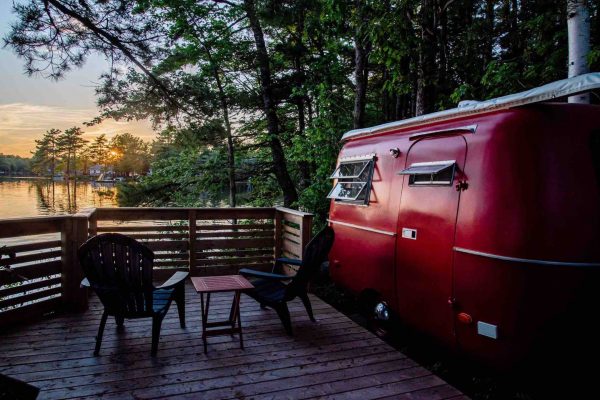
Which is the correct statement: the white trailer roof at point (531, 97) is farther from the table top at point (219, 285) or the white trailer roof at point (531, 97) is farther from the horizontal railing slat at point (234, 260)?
the horizontal railing slat at point (234, 260)

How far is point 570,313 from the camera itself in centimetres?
249

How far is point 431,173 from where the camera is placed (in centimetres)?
329

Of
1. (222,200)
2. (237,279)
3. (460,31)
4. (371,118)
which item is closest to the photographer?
(237,279)

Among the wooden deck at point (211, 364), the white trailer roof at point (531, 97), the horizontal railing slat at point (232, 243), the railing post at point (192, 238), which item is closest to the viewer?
the white trailer roof at point (531, 97)

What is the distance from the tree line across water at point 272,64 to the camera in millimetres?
4699

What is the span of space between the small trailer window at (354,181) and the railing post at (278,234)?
155 cm

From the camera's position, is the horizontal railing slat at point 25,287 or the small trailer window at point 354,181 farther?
the small trailer window at point 354,181

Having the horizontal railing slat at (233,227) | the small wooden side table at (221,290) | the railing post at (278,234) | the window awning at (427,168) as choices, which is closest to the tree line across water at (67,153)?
the horizontal railing slat at (233,227)

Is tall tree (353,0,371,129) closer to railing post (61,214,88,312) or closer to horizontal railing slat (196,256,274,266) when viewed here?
horizontal railing slat (196,256,274,266)

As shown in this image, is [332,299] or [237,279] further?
[332,299]

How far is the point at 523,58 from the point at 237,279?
5.57 meters

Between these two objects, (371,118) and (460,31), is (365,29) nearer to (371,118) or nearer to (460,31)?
(460,31)

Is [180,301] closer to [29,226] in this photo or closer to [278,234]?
[29,226]

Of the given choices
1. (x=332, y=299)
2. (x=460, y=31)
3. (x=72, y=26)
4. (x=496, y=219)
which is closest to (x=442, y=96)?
(x=460, y=31)
